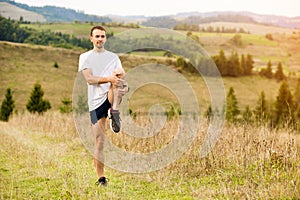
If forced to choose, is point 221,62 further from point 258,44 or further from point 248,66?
point 258,44

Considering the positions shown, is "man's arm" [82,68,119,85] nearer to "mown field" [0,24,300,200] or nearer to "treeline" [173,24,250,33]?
"mown field" [0,24,300,200]

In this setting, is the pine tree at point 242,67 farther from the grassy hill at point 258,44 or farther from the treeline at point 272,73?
the grassy hill at point 258,44

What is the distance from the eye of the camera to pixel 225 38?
116 m

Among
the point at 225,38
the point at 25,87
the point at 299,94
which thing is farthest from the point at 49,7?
the point at 299,94

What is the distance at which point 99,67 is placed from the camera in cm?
521

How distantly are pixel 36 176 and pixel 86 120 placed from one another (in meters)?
5.51

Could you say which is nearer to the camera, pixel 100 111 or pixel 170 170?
pixel 100 111

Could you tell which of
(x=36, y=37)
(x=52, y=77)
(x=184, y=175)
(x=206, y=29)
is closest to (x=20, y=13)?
(x=36, y=37)

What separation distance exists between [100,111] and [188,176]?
1644 millimetres

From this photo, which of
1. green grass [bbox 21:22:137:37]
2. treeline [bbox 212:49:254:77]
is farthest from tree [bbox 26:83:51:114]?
green grass [bbox 21:22:137:37]

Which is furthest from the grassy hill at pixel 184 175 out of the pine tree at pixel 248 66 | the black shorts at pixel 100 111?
the pine tree at pixel 248 66

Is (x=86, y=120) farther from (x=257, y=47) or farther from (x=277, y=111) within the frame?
(x=257, y=47)

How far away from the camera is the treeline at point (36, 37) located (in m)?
92.1

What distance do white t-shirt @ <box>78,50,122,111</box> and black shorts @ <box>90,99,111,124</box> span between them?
0.13 ft
